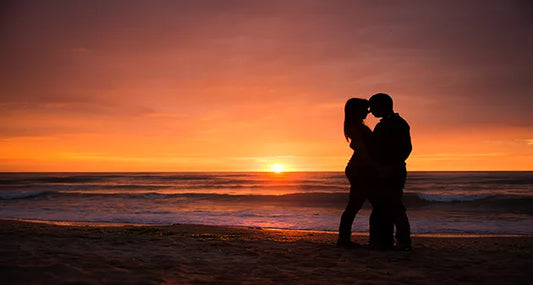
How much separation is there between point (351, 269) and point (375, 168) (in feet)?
5.39

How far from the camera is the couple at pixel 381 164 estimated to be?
17.2 feet

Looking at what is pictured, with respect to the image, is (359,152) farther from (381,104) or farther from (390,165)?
(381,104)

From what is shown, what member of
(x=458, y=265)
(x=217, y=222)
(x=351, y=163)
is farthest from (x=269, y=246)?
(x=217, y=222)

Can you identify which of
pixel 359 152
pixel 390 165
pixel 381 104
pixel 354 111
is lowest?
pixel 390 165

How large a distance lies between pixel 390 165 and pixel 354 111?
0.91 meters

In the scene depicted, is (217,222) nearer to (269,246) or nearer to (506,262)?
(269,246)

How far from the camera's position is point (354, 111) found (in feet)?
17.6

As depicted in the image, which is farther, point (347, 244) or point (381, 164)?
point (347, 244)

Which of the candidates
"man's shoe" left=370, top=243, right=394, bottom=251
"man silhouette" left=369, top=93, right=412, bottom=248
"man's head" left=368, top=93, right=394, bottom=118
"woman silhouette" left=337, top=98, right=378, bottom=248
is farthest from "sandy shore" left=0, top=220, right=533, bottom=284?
"man's head" left=368, top=93, right=394, bottom=118

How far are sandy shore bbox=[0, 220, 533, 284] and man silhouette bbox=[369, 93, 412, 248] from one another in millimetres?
357

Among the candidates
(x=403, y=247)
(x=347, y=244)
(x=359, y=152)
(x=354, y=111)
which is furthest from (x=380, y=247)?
(x=354, y=111)

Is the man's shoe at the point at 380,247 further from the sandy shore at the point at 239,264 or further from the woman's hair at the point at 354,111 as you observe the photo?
the woman's hair at the point at 354,111

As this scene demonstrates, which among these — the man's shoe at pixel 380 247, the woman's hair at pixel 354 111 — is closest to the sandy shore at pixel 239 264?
the man's shoe at pixel 380 247

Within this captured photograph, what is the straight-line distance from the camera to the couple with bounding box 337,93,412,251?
5.24 m
